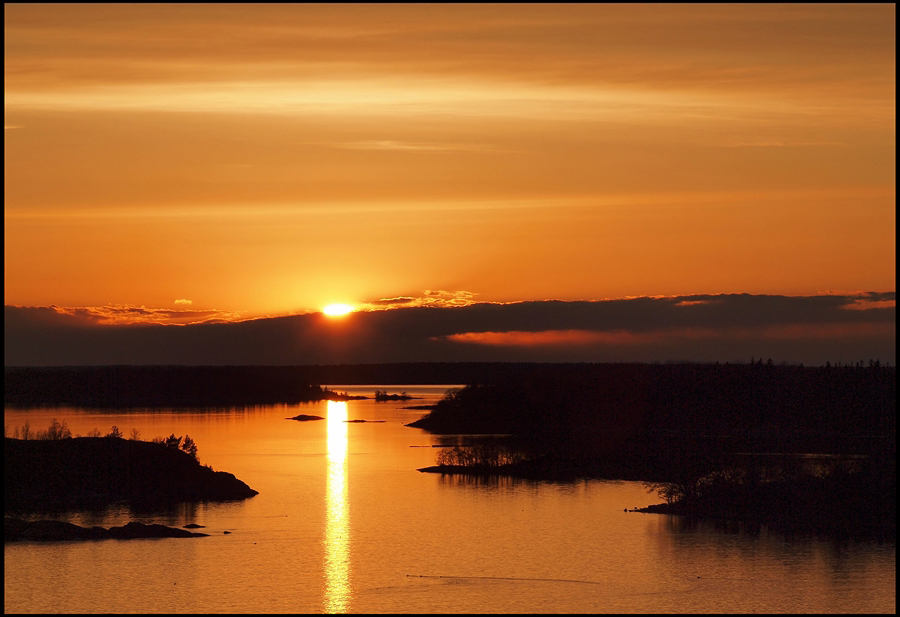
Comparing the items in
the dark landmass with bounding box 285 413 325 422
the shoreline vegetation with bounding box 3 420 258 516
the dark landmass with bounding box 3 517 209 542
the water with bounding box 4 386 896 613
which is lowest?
the water with bounding box 4 386 896 613

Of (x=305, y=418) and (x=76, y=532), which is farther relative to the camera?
(x=305, y=418)

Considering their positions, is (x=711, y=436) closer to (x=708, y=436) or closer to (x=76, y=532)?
(x=708, y=436)

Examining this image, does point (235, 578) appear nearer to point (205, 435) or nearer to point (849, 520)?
point (849, 520)

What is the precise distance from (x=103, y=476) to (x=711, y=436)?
73.7 metres

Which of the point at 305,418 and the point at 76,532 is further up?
the point at 305,418

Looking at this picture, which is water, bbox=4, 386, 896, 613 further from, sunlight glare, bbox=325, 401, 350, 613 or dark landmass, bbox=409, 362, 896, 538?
dark landmass, bbox=409, 362, 896, 538

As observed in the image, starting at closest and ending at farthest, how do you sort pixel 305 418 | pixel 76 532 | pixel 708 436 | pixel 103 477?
pixel 76 532
pixel 103 477
pixel 708 436
pixel 305 418

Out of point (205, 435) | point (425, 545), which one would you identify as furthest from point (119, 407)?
point (425, 545)

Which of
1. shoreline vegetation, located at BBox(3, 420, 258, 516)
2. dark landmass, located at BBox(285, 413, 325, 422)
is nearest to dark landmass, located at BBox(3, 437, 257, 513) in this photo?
shoreline vegetation, located at BBox(3, 420, 258, 516)

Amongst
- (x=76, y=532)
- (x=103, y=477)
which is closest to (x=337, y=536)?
(x=76, y=532)

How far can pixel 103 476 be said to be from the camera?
7038 centimetres

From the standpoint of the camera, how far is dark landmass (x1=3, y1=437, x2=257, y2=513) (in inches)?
2657

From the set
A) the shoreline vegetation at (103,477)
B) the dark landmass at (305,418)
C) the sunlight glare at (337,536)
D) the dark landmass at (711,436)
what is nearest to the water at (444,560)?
the sunlight glare at (337,536)

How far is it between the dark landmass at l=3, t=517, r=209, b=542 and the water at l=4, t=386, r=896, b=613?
122cm
